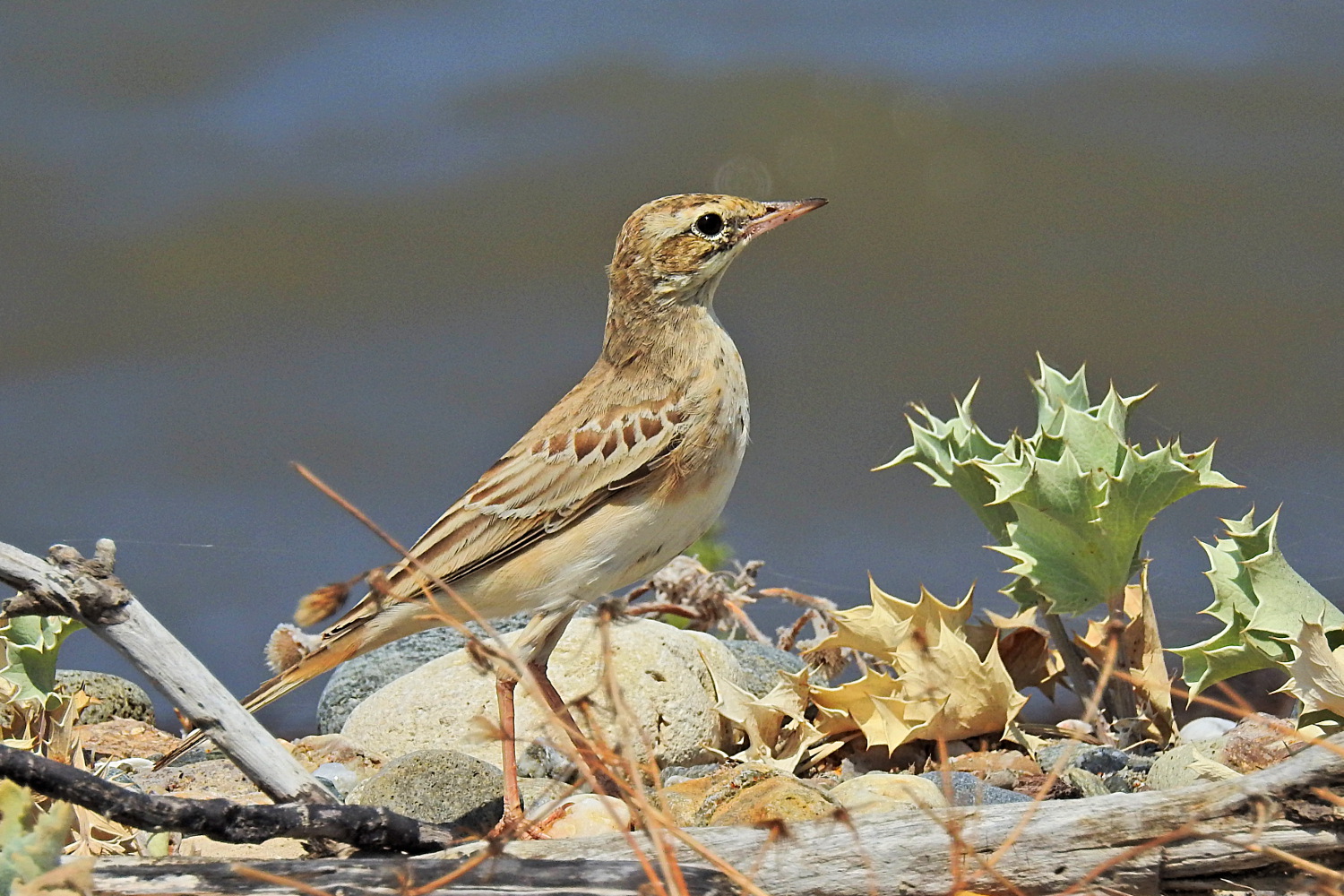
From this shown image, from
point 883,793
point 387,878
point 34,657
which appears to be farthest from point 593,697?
point 387,878

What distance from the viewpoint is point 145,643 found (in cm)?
345

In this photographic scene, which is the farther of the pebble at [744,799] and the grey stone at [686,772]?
the grey stone at [686,772]

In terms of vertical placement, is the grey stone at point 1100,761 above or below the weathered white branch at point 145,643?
below

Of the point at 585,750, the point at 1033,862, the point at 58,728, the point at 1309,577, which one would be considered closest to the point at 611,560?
the point at 585,750

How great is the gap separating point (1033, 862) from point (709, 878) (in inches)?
25.8

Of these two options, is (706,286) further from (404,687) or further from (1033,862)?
(1033,862)

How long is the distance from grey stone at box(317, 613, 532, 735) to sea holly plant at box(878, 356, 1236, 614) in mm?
2232

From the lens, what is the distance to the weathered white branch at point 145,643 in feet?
11.1

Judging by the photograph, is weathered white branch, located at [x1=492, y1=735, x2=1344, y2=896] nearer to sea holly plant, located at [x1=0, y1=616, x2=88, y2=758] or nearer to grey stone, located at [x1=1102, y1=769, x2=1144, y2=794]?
grey stone, located at [x1=1102, y1=769, x2=1144, y2=794]

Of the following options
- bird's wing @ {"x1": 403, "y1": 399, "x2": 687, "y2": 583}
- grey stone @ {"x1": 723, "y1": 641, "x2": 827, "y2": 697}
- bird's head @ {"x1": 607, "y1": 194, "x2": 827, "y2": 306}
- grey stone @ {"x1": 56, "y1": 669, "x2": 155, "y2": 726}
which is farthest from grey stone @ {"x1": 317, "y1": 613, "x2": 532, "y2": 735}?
bird's head @ {"x1": 607, "y1": 194, "x2": 827, "y2": 306}

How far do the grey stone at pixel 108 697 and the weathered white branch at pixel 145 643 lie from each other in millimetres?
2798

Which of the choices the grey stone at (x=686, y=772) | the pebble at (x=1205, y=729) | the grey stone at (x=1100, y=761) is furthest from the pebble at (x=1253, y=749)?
the grey stone at (x=686, y=772)

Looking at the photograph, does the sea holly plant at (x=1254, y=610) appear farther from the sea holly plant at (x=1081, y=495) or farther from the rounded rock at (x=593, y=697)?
the rounded rock at (x=593, y=697)

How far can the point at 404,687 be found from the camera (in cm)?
560
